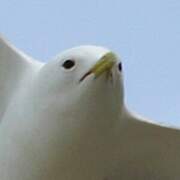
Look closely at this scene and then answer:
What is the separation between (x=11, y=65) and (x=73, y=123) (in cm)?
33

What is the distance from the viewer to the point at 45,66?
2299 mm

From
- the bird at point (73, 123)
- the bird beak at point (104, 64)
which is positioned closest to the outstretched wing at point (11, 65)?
the bird at point (73, 123)

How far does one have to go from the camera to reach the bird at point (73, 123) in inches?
86.2

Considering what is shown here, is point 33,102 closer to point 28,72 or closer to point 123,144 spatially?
point 28,72

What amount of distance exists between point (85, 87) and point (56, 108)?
12 cm

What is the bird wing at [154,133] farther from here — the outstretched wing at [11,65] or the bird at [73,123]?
the outstretched wing at [11,65]

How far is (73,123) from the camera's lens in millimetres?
2234

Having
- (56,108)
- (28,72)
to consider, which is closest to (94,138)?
(56,108)

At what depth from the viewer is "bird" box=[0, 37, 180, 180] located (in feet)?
7.18

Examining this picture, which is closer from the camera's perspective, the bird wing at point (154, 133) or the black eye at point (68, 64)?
the black eye at point (68, 64)

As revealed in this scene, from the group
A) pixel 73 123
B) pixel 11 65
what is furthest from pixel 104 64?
pixel 11 65

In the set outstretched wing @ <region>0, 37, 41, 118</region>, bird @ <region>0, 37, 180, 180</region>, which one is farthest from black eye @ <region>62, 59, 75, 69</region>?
outstretched wing @ <region>0, 37, 41, 118</region>

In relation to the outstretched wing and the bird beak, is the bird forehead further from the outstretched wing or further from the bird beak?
the outstretched wing

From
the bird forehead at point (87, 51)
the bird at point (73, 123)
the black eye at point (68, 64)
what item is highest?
the bird forehead at point (87, 51)
